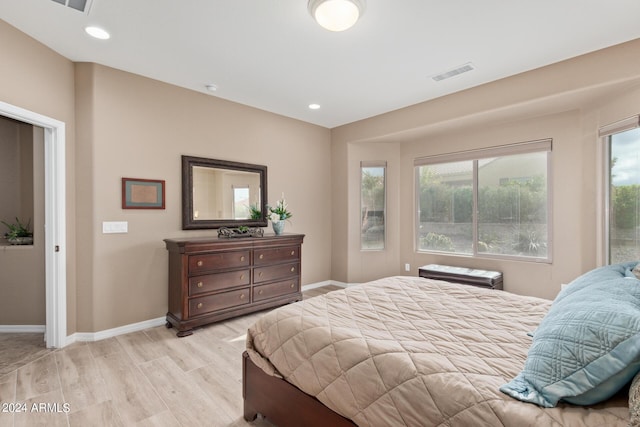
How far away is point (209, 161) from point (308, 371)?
121 inches

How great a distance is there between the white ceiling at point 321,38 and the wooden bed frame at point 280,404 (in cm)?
253

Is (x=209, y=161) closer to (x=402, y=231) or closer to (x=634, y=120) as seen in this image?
(x=402, y=231)

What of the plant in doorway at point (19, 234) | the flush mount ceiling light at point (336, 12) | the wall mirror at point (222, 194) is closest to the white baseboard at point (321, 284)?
the wall mirror at point (222, 194)

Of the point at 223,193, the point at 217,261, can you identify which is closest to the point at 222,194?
the point at 223,193

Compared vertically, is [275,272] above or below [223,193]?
below

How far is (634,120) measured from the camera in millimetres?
2828

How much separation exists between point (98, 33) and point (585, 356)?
3759 millimetres

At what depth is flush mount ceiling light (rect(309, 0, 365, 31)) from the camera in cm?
211

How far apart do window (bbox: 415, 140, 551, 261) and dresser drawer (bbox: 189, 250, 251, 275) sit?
281cm

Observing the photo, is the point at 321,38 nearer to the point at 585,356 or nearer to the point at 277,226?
the point at 277,226

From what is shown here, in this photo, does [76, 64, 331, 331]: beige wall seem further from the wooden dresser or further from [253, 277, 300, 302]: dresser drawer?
[253, 277, 300, 302]: dresser drawer

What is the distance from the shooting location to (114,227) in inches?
127

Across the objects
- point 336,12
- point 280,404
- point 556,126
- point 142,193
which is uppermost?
point 336,12

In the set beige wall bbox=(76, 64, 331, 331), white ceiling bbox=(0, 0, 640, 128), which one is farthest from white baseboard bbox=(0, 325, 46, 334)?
white ceiling bbox=(0, 0, 640, 128)
